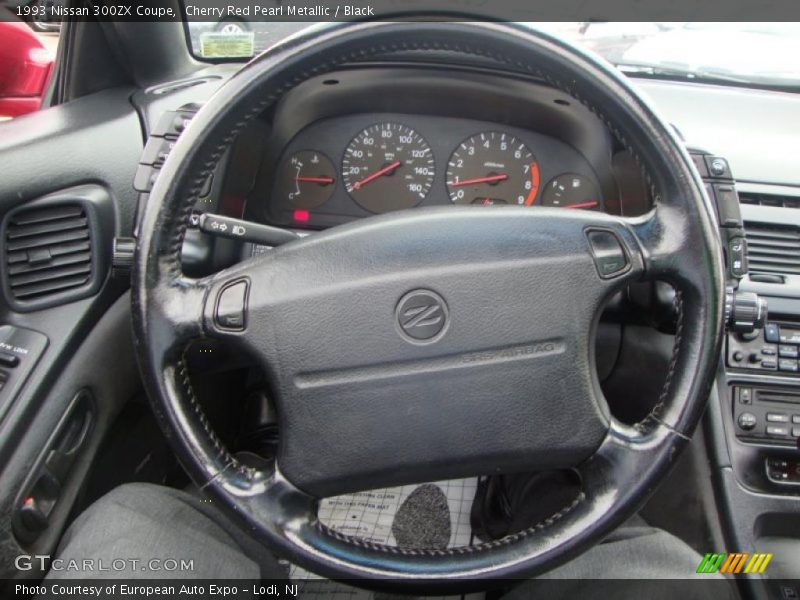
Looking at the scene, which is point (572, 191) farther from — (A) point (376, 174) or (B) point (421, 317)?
(B) point (421, 317)

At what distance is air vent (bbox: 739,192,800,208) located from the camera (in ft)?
5.01

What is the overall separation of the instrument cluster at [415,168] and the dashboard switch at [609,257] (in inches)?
26.9

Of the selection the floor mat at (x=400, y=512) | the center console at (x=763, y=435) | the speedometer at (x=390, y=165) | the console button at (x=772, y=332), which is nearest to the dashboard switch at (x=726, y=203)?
the center console at (x=763, y=435)

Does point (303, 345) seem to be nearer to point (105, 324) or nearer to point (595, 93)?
point (595, 93)

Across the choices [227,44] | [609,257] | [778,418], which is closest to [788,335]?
[778,418]

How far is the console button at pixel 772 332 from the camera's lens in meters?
1.38

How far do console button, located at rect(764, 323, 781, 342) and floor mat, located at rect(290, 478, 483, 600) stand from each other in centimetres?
67

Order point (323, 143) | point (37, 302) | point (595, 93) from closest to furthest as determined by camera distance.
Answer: point (595, 93), point (37, 302), point (323, 143)

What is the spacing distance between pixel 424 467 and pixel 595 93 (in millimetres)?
510

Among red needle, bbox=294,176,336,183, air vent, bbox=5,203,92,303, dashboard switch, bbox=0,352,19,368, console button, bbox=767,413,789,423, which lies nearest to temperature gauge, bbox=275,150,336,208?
red needle, bbox=294,176,336,183

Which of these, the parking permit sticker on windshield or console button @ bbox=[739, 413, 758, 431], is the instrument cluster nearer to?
the parking permit sticker on windshield

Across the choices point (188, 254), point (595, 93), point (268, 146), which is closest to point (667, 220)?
point (595, 93)

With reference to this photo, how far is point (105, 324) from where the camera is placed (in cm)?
141

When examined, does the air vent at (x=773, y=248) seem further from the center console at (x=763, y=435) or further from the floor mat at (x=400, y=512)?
the floor mat at (x=400, y=512)
